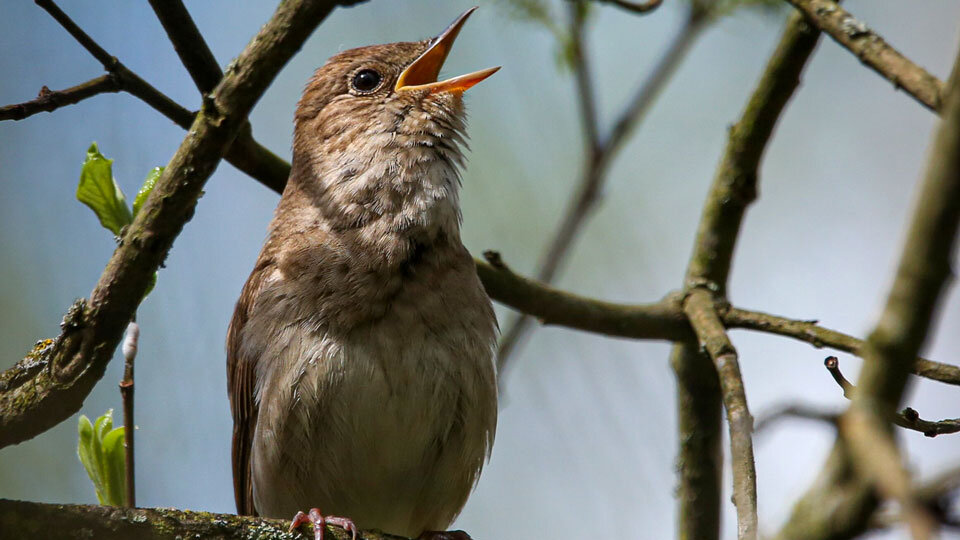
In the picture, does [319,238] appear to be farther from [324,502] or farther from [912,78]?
[912,78]

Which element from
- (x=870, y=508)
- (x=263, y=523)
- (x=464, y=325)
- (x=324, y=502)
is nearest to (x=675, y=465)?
(x=464, y=325)

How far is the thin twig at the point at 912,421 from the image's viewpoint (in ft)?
10.0

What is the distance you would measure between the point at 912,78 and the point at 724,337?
1385 mm

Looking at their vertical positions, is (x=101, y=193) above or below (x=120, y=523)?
above

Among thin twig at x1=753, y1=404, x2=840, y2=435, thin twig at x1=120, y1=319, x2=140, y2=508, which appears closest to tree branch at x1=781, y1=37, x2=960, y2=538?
thin twig at x1=753, y1=404, x2=840, y2=435

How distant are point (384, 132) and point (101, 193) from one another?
1589 mm

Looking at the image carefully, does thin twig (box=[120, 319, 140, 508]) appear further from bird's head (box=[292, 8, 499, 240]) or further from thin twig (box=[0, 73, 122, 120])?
bird's head (box=[292, 8, 499, 240])

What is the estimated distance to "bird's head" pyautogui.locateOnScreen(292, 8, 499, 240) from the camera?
4605 mm

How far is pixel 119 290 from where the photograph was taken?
10.0 feet

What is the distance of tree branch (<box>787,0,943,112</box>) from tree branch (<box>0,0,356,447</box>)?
6.37 ft

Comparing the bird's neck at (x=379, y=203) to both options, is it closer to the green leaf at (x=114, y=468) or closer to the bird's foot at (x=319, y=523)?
the bird's foot at (x=319, y=523)

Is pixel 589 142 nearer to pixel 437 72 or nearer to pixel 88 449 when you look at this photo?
pixel 437 72

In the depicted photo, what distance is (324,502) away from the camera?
4.41 m

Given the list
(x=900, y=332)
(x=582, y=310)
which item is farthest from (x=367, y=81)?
(x=900, y=332)
